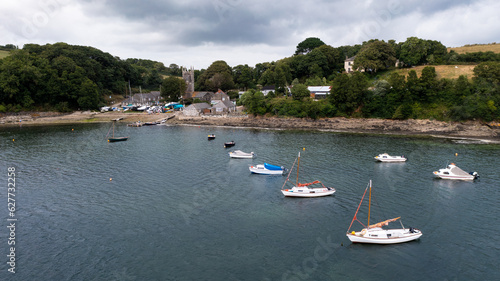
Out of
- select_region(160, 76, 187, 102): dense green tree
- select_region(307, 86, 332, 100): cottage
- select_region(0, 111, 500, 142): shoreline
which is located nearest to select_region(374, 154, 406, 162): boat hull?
select_region(0, 111, 500, 142): shoreline

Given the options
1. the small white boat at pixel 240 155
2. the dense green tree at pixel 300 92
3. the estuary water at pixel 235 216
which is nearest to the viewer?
the estuary water at pixel 235 216

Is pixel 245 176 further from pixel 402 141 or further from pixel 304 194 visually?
pixel 402 141

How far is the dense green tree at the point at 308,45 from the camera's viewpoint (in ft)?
517

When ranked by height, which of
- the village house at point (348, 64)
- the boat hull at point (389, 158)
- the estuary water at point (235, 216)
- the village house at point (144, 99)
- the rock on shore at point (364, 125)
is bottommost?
the estuary water at point (235, 216)

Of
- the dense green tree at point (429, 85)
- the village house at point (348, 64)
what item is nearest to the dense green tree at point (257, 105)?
the village house at point (348, 64)

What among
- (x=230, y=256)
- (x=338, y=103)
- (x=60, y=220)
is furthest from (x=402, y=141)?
(x=60, y=220)

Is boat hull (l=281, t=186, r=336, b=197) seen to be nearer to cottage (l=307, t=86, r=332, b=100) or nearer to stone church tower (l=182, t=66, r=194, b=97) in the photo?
cottage (l=307, t=86, r=332, b=100)

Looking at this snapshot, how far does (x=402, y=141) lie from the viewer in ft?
250

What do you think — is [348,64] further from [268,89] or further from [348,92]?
[348,92]

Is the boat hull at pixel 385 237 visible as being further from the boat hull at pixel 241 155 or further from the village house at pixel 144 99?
the village house at pixel 144 99

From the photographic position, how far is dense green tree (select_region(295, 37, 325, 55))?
157500mm

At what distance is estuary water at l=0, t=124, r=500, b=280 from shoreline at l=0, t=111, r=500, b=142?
15571 mm

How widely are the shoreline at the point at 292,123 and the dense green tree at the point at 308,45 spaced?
70082 mm

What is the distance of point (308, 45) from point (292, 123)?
74.9 meters
